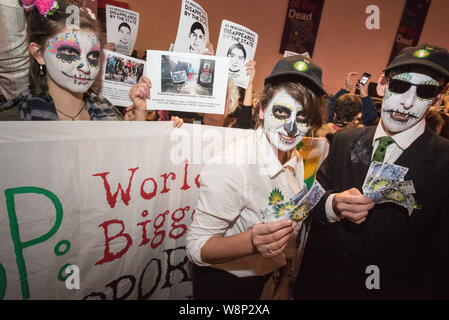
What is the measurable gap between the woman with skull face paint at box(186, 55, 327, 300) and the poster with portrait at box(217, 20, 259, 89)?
546mm

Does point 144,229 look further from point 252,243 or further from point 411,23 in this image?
point 411,23

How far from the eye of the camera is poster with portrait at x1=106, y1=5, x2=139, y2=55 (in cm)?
171

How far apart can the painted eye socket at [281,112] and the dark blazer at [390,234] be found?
0.59m

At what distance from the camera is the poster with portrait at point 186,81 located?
1.37 metres

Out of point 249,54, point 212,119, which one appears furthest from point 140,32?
point 249,54

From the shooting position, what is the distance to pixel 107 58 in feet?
5.07

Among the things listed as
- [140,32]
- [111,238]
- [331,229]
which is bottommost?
[111,238]

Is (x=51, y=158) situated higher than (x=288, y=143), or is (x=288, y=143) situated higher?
(x=288, y=143)

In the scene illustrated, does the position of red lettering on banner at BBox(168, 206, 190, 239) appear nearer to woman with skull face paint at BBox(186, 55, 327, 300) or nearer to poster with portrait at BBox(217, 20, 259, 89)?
woman with skull face paint at BBox(186, 55, 327, 300)

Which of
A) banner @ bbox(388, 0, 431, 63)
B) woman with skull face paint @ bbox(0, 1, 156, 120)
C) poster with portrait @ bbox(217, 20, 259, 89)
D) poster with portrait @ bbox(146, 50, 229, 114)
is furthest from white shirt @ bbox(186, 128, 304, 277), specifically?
banner @ bbox(388, 0, 431, 63)

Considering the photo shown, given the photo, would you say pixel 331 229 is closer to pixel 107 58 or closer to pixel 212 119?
pixel 212 119

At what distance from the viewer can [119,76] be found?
1658 millimetres

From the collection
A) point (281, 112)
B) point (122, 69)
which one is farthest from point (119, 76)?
point (281, 112)
